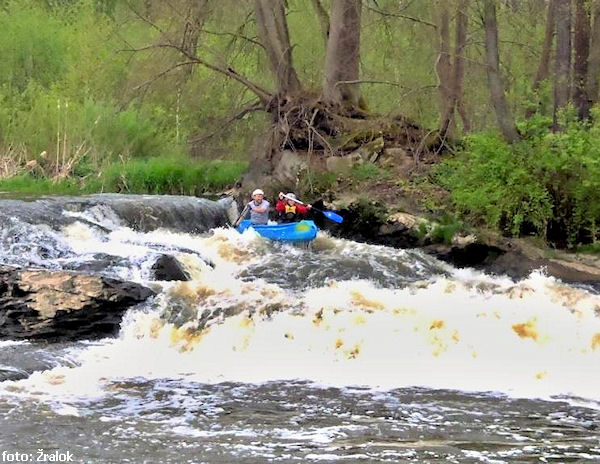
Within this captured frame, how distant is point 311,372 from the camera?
8.46m

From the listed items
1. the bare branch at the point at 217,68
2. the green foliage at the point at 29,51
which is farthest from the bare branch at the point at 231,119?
the green foliage at the point at 29,51

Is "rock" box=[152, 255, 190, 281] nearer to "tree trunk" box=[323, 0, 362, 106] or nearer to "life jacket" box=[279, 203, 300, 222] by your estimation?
"life jacket" box=[279, 203, 300, 222]

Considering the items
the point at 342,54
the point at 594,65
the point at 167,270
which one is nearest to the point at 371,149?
the point at 342,54

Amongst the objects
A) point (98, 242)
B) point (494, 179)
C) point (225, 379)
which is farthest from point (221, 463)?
point (494, 179)

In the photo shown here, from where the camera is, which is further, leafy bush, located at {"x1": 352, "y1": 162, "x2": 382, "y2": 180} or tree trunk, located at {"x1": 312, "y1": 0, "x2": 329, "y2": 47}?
tree trunk, located at {"x1": 312, "y1": 0, "x2": 329, "y2": 47}

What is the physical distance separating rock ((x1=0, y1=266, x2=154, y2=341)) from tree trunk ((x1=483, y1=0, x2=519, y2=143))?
781cm

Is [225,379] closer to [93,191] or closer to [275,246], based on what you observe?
[275,246]

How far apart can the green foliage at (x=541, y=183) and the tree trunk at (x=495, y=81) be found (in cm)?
36

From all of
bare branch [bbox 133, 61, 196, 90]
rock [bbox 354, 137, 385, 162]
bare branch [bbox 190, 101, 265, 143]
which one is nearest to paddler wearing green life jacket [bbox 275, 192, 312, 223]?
rock [bbox 354, 137, 385, 162]

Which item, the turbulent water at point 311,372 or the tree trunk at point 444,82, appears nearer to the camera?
the turbulent water at point 311,372

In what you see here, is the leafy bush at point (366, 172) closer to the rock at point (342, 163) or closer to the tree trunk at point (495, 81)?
the rock at point (342, 163)

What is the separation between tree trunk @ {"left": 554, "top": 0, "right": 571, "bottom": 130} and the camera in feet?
50.4

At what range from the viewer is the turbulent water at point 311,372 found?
6184mm

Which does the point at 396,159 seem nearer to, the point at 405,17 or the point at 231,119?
the point at 405,17
